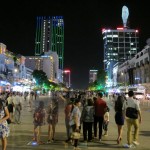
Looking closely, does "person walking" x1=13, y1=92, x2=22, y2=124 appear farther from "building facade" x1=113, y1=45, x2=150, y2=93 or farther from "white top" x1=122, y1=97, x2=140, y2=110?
"building facade" x1=113, y1=45, x2=150, y2=93

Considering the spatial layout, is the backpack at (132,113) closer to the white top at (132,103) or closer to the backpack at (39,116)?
the white top at (132,103)

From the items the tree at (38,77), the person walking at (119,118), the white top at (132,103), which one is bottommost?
the person walking at (119,118)

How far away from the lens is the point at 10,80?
361 feet

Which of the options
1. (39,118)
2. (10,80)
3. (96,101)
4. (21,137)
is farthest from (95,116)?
(10,80)

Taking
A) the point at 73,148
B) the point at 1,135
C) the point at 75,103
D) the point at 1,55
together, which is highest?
the point at 1,55

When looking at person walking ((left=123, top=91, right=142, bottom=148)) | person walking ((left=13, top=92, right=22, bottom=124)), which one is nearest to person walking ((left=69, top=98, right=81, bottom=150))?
person walking ((left=123, top=91, right=142, bottom=148))

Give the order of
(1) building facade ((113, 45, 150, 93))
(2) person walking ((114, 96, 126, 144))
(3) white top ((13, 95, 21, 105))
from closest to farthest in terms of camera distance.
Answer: (2) person walking ((114, 96, 126, 144)) → (3) white top ((13, 95, 21, 105)) → (1) building facade ((113, 45, 150, 93))

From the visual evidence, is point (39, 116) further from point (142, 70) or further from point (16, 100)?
point (142, 70)

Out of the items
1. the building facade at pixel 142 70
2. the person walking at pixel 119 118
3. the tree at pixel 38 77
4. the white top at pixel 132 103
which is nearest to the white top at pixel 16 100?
the person walking at pixel 119 118

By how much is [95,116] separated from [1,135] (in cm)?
483

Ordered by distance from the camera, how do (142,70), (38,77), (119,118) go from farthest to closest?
(38,77), (142,70), (119,118)

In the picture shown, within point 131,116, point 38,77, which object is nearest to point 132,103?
point 131,116

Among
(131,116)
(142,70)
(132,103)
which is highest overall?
(142,70)

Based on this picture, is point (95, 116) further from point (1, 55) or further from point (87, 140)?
point (1, 55)
